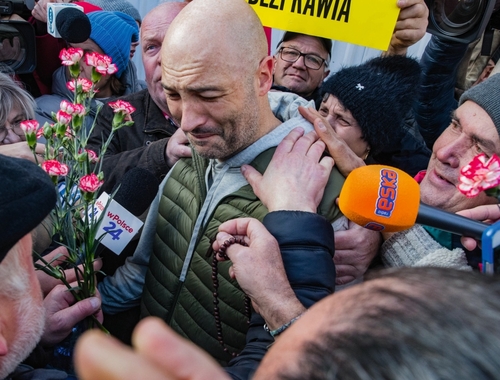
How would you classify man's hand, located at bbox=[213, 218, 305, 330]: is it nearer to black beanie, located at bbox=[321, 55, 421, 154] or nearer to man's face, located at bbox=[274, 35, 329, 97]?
black beanie, located at bbox=[321, 55, 421, 154]

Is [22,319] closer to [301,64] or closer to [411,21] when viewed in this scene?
[411,21]

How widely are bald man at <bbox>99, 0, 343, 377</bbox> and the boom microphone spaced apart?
16 cm

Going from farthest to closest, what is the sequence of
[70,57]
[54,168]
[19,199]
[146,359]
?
[70,57]
[54,168]
[19,199]
[146,359]

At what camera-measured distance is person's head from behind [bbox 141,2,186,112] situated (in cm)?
274

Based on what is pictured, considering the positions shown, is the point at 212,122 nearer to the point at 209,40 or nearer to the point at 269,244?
the point at 209,40

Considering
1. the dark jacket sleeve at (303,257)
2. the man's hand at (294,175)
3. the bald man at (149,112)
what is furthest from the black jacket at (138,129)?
the dark jacket sleeve at (303,257)

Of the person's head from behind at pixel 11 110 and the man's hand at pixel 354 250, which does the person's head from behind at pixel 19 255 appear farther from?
the person's head from behind at pixel 11 110

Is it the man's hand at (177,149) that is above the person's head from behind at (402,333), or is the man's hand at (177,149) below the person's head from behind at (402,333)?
below

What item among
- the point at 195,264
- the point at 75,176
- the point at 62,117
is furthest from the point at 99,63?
the point at 195,264

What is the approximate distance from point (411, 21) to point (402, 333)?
176 cm

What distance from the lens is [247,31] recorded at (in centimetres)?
160

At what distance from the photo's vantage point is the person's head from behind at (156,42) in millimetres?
2744

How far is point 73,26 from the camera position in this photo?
7.43 ft

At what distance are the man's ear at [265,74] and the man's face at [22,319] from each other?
84cm
